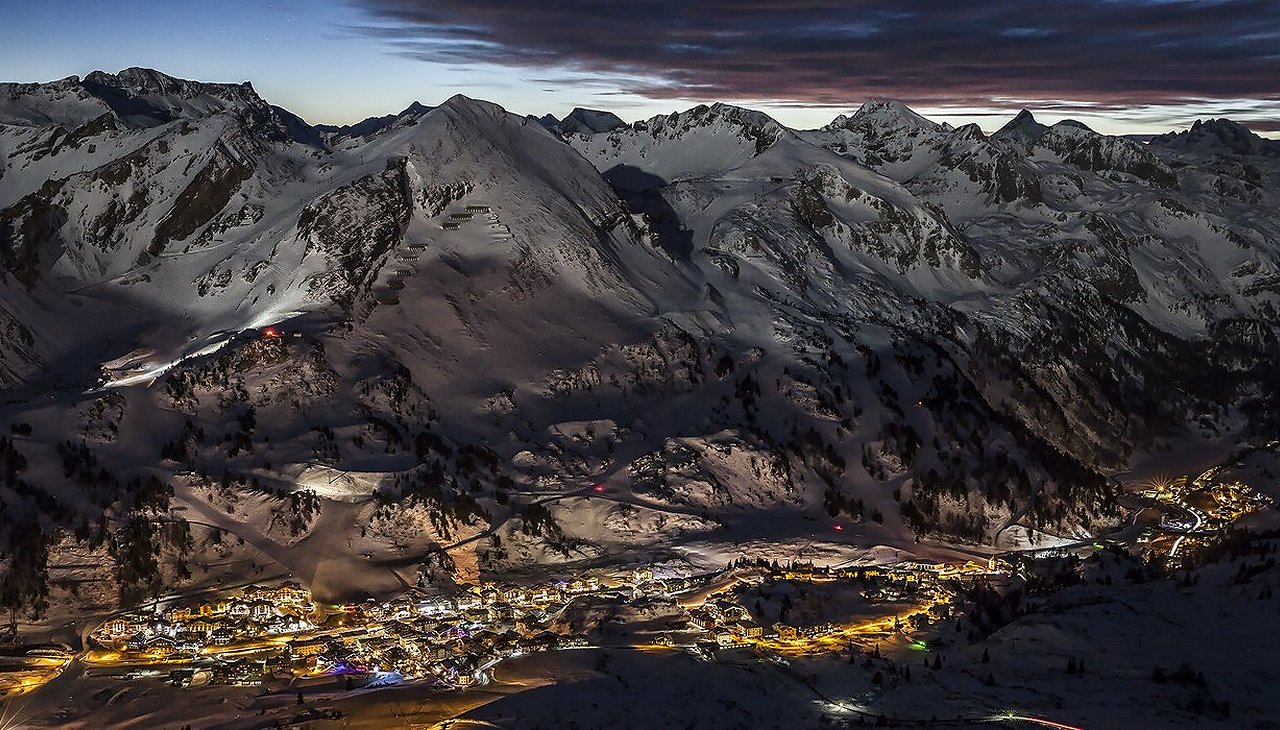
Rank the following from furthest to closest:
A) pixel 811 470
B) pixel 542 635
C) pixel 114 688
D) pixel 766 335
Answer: pixel 766 335
pixel 811 470
pixel 542 635
pixel 114 688

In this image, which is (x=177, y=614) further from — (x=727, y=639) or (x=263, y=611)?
(x=727, y=639)

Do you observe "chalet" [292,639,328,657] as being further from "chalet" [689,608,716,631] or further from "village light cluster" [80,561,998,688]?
"chalet" [689,608,716,631]

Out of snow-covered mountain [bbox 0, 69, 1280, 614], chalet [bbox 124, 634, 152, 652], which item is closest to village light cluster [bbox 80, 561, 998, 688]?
chalet [bbox 124, 634, 152, 652]

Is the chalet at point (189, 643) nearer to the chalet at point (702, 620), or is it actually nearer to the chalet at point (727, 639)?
the chalet at point (702, 620)

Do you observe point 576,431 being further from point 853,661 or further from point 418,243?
point 853,661

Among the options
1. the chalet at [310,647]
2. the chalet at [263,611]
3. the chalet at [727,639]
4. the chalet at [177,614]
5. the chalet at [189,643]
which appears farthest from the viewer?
the chalet at [263,611]

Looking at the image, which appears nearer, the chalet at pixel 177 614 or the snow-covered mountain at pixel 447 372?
the chalet at pixel 177 614

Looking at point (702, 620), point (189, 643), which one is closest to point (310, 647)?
point (189, 643)

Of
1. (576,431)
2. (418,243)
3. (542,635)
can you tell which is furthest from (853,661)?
(418,243)

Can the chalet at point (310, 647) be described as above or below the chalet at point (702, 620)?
below

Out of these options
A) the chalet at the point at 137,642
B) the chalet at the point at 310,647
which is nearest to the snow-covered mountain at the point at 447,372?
the chalet at the point at 137,642

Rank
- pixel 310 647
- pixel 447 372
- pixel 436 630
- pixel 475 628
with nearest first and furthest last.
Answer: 1. pixel 310 647
2. pixel 436 630
3. pixel 475 628
4. pixel 447 372
